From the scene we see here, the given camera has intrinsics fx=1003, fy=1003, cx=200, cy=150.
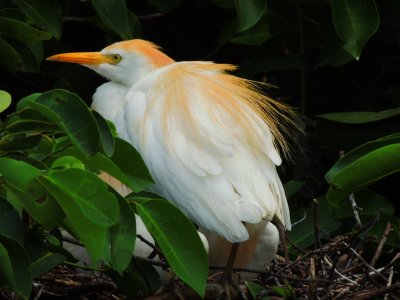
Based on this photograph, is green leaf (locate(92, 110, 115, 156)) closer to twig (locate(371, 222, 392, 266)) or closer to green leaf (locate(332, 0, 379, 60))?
green leaf (locate(332, 0, 379, 60))

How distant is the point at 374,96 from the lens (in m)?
4.23

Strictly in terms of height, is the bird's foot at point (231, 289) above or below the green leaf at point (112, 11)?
below

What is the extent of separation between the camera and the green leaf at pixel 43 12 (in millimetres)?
3230

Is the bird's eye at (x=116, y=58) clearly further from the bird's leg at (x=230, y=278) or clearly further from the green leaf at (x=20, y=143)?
the green leaf at (x=20, y=143)

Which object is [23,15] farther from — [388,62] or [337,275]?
[388,62]

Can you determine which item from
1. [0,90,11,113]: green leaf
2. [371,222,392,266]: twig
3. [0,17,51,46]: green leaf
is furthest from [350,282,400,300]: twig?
[0,17,51,46]: green leaf

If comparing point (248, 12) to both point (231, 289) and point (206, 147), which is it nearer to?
point (206, 147)

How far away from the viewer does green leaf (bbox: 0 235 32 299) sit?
1.92 meters

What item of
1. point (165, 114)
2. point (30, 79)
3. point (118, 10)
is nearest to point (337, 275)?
point (165, 114)

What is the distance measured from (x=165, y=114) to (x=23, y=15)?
1.98 ft

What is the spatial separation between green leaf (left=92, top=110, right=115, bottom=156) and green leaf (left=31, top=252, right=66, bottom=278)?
0.40 m

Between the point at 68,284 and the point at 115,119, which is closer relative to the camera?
the point at 68,284

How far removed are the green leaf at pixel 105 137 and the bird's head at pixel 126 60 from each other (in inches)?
68.6

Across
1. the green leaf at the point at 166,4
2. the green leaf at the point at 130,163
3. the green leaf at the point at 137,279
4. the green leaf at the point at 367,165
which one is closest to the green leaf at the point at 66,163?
the green leaf at the point at 130,163
